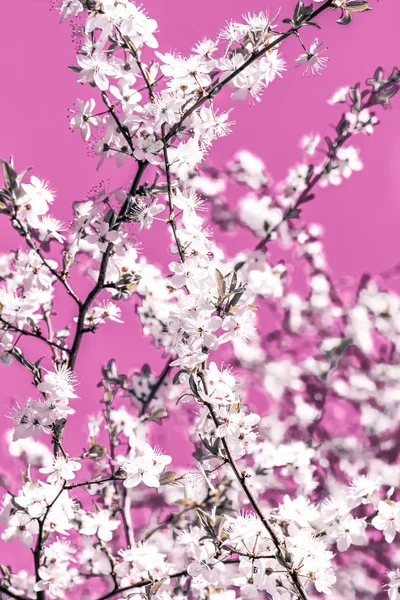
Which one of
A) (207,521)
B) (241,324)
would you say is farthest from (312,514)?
(241,324)

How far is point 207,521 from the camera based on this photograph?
0.98 metres

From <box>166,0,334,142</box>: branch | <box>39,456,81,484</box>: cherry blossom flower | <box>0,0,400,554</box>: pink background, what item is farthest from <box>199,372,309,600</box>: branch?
<box>0,0,400,554</box>: pink background

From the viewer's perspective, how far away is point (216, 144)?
1833 mm

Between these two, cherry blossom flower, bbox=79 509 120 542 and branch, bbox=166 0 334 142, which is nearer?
branch, bbox=166 0 334 142

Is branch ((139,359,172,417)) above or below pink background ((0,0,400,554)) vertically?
below

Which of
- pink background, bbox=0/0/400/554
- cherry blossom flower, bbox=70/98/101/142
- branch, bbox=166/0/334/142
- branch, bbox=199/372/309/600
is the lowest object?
branch, bbox=199/372/309/600

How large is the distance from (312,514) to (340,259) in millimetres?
855

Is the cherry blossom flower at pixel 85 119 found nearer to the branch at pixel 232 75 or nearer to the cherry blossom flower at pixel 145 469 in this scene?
the branch at pixel 232 75

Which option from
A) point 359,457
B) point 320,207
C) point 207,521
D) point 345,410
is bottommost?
point 207,521

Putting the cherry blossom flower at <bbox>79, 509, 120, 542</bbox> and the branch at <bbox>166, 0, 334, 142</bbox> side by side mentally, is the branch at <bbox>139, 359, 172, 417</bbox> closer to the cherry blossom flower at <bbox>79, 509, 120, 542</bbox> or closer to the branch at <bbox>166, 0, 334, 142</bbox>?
the cherry blossom flower at <bbox>79, 509, 120, 542</bbox>

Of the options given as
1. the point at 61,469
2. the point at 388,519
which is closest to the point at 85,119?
the point at 61,469

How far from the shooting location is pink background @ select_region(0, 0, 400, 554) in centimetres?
173

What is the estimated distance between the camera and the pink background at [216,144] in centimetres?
173

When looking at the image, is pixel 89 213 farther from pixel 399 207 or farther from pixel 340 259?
pixel 399 207
